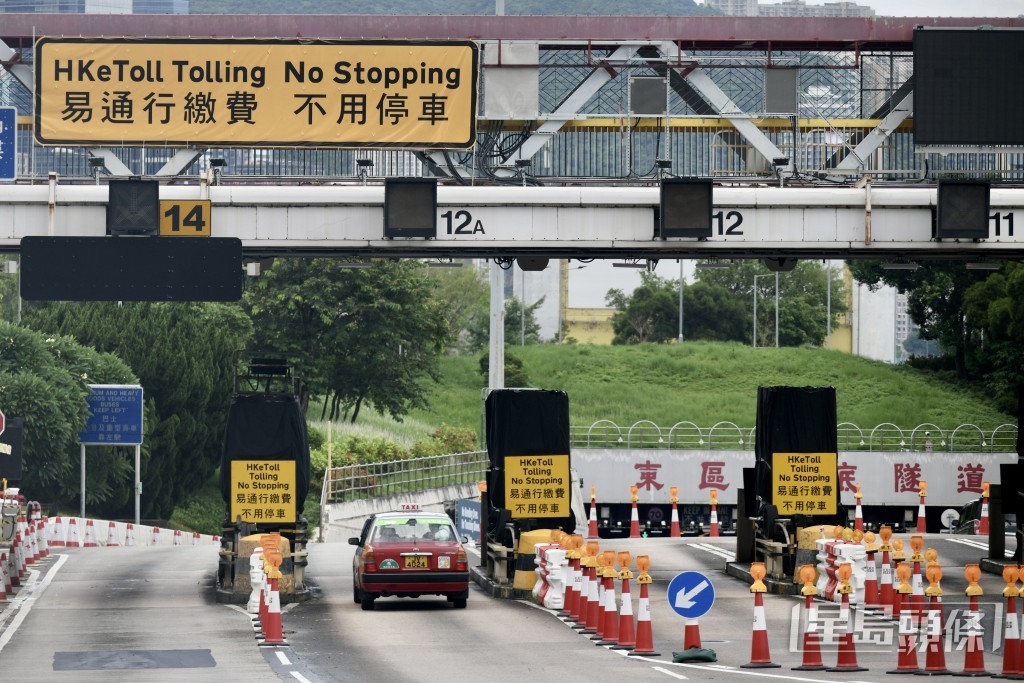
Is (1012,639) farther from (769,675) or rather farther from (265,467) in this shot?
(265,467)

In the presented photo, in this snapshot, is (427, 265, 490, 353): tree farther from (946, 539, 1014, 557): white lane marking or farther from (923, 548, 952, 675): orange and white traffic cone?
(923, 548, 952, 675): orange and white traffic cone

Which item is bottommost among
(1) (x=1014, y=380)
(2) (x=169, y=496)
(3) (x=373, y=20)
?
(2) (x=169, y=496)

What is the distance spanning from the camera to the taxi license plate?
25.0 m

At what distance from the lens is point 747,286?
119250 millimetres

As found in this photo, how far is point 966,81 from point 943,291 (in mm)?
57711

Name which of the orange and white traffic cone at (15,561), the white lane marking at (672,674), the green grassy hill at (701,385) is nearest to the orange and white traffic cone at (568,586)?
the white lane marking at (672,674)

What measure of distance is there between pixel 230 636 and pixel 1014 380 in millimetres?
52371

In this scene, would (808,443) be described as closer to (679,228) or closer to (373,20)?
(679,228)

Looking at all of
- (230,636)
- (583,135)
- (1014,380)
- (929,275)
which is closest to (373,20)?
(583,135)

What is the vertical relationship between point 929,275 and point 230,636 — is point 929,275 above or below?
above

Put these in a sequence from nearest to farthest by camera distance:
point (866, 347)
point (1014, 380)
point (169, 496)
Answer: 1. point (169, 496)
2. point (1014, 380)
3. point (866, 347)

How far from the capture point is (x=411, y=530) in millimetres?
25578

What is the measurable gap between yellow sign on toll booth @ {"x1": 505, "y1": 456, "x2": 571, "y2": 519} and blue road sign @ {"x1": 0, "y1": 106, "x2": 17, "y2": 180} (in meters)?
9.44

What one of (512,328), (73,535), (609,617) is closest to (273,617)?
(609,617)
